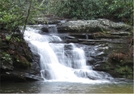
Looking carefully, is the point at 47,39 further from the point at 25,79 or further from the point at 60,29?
the point at 25,79

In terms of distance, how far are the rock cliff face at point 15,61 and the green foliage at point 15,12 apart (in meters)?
0.65

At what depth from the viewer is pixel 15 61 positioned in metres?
9.83

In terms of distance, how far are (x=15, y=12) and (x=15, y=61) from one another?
2042 mm

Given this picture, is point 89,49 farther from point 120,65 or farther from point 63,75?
point 63,75

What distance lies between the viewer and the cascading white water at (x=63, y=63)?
10438 millimetres

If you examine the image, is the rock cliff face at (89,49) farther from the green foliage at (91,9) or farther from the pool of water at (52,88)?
the green foliage at (91,9)

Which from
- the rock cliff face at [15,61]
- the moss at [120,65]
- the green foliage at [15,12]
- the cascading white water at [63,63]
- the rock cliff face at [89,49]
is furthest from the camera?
the moss at [120,65]

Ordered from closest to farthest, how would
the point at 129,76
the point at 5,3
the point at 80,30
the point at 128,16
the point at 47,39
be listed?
the point at 5,3 < the point at 129,76 < the point at 47,39 < the point at 80,30 < the point at 128,16

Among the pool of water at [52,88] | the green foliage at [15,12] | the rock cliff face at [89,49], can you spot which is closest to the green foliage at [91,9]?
the rock cliff face at [89,49]

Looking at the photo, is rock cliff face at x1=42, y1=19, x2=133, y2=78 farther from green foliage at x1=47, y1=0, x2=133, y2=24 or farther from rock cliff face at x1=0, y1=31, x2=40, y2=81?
rock cliff face at x1=0, y1=31, x2=40, y2=81

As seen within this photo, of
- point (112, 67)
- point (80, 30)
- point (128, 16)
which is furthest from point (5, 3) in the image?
point (128, 16)

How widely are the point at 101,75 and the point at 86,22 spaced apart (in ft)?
16.2

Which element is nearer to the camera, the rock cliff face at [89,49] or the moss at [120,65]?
the rock cliff face at [89,49]

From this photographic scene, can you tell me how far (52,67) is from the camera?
1076 cm
